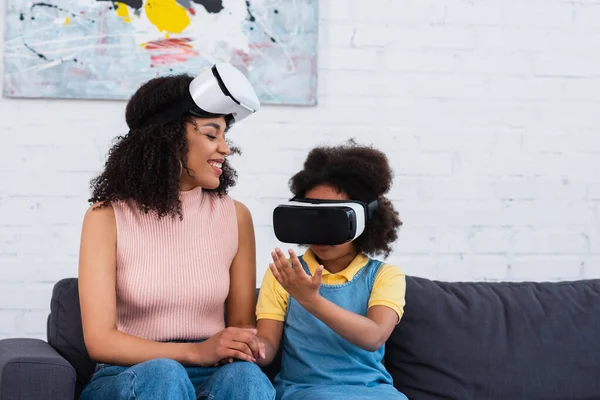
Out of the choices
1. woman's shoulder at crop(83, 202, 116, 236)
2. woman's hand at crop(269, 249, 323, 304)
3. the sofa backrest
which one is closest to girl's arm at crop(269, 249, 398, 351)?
woman's hand at crop(269, 249, 323, 304)

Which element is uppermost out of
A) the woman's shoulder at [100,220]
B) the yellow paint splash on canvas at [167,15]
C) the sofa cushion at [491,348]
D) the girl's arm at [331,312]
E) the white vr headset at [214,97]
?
the yellow paint splash on canvas at [167,15]

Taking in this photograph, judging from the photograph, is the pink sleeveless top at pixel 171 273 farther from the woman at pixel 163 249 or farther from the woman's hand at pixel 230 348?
the woman's hand at pixel 230 348

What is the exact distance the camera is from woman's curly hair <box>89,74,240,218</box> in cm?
193

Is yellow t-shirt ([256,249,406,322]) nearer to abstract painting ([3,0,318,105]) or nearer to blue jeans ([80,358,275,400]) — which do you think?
blue jeans ([80,358,275,400])

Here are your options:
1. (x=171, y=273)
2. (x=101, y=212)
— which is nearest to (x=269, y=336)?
(x=171, y=273)

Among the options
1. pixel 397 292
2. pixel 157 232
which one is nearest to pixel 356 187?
pixel 397 292

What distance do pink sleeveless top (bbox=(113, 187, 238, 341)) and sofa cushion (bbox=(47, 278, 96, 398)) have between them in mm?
145

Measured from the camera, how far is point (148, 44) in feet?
9.20

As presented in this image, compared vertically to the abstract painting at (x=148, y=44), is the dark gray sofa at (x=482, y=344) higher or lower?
lower

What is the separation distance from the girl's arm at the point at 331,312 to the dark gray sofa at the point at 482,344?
0.73 feet

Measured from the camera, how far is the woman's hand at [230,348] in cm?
173

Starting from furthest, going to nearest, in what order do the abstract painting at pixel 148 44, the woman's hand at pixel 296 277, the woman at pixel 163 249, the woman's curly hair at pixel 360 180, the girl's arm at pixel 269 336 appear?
1. the abstract painting at pixel 148 44
2. the woman's curly hair at pixel 360 180
3. the girl's arm at pixel 269 336
4. the woman at pixel 163 249
5. the woman's hand at pixel 296 277

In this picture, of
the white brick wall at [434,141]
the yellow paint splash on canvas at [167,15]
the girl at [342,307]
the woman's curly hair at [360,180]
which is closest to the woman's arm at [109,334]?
the girl at [342,307]

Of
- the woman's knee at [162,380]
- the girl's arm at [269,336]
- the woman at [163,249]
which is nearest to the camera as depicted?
the woman's knee at [162,380]
